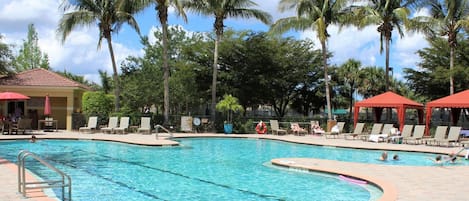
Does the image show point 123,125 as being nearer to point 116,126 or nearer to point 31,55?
point 116,126

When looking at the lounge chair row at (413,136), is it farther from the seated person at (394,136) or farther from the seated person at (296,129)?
the seated person at (296,129)

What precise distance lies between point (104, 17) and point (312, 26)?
12.2m

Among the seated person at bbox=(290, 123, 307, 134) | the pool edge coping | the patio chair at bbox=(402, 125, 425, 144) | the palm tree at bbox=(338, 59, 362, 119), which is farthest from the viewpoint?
the palm tree at bbox=(338, 59, 362, 119)

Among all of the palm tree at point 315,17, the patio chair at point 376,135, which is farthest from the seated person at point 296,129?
the patio chair at point 376,135

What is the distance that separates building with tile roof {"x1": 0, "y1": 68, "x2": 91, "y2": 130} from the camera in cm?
2872

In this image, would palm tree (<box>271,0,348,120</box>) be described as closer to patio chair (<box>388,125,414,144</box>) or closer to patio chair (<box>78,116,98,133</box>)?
patio chair (<box>388,125,414,144</box>)

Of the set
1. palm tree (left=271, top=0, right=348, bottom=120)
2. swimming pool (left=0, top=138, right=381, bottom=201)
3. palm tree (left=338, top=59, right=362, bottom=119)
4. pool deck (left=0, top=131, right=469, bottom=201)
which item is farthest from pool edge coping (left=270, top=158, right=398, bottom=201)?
palm tree (left=338, top=59, right=362, bottom=119)

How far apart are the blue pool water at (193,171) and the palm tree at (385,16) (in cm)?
1076

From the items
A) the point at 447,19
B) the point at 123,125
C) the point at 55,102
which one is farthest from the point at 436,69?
the point at 55,102

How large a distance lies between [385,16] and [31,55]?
4436cm

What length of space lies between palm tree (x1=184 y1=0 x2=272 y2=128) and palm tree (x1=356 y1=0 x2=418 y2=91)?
19.9 ft

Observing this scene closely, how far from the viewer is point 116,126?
26.9 metres

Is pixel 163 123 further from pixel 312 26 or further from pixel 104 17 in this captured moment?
pixel 312 26

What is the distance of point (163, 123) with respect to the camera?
2881 centimetres
